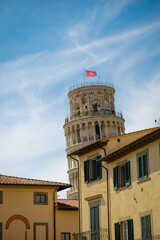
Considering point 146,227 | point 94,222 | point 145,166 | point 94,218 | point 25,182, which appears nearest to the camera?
point 146,227

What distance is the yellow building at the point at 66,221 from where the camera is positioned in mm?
42000

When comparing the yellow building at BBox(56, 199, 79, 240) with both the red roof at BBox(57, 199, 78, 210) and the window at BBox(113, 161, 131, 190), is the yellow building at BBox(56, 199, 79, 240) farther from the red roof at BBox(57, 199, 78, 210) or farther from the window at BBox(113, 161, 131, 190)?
the window at BBox(113, 161, 131, 190)

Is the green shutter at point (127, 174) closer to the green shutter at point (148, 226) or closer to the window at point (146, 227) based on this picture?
the window at point (146, 227)

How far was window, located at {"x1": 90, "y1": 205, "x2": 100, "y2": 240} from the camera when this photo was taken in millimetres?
31828

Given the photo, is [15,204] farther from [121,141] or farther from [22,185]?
[121,141]

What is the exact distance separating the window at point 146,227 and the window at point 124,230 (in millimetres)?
1256

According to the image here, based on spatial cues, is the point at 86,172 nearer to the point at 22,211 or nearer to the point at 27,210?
the point at 27,210

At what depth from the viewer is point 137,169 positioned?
28.7 m

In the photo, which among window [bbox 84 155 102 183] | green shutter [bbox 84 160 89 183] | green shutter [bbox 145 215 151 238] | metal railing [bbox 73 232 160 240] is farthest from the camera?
green shutter [bbox 84 160 89 183]

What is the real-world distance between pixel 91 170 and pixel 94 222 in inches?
150

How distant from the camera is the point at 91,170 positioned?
1357 inches

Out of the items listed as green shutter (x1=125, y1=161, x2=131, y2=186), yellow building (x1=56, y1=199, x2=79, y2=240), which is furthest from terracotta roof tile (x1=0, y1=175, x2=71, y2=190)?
green shutter (x1=125, y1=161, x2=131, y2=186)

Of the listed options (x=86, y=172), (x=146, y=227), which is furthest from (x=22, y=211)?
(x=146, y=227)

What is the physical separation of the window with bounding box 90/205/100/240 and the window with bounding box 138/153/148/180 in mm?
5648
